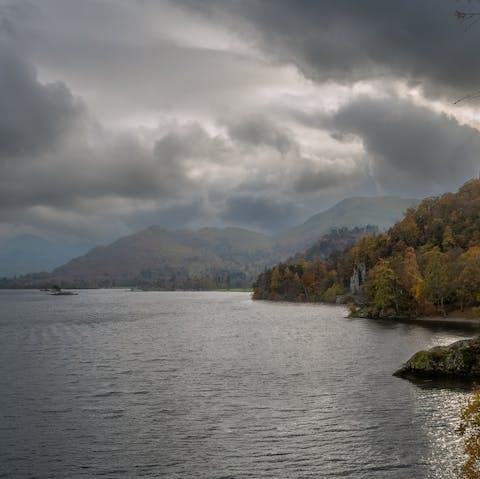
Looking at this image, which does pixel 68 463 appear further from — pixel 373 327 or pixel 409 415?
pixel 373 327

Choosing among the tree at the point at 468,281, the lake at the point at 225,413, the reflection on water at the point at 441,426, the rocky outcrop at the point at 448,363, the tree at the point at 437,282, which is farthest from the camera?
the tree at the point at 437,282

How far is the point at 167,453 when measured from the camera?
155 ft

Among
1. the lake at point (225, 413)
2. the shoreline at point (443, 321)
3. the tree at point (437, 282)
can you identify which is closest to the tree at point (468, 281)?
the tree at point (437, 282)

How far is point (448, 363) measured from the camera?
7825 centimetres

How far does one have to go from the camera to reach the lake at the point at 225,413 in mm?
44312

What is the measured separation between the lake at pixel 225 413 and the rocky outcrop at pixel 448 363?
15.2 ft

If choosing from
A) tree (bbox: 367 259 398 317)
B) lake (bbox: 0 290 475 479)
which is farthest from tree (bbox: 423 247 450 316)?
lake (bbox: 0 290 475 479)

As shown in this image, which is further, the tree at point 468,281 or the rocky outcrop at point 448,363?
the tree at point 468,281

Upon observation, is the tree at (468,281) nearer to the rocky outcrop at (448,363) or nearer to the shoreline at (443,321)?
the shoreline at (443,321)

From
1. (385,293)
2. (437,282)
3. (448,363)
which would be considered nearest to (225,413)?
(448,363)

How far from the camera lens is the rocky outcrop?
77.2 m

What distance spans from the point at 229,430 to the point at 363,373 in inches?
1378

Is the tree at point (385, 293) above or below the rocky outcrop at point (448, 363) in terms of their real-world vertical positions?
above

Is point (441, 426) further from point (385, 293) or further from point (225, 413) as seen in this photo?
point (385, 293)
